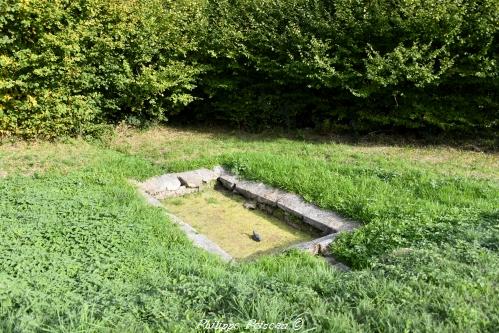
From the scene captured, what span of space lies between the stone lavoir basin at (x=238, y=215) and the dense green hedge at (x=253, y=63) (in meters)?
2.68

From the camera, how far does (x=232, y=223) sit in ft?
21.0

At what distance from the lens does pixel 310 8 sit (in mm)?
9555

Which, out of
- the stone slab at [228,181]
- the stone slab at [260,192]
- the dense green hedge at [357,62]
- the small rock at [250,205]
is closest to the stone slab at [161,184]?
the stone slab at [228,181]

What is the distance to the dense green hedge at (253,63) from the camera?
826 centimetres

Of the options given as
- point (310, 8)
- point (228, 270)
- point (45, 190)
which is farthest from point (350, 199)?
point (310, 8)

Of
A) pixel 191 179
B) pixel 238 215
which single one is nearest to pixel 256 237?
pixel 238 215

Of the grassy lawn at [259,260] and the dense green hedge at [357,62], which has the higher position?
the dense green hedge at [357,62]

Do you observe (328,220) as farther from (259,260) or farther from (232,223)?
(259,260)

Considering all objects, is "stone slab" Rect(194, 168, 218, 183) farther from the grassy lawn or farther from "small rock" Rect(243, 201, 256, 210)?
"small rock" Rect(243, 201, 256, 210)

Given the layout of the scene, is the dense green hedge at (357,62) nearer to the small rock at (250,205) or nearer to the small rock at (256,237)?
the small rock at (250,205)

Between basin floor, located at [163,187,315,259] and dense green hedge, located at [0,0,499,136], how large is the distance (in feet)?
10.2

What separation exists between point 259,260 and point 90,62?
233 inches

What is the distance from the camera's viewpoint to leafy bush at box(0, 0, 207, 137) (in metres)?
8.13

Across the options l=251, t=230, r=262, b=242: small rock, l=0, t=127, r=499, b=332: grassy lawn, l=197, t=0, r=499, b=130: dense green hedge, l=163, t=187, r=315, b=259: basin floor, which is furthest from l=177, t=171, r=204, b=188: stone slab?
l=197, t=0, r=499, b=130: dense green hedge
